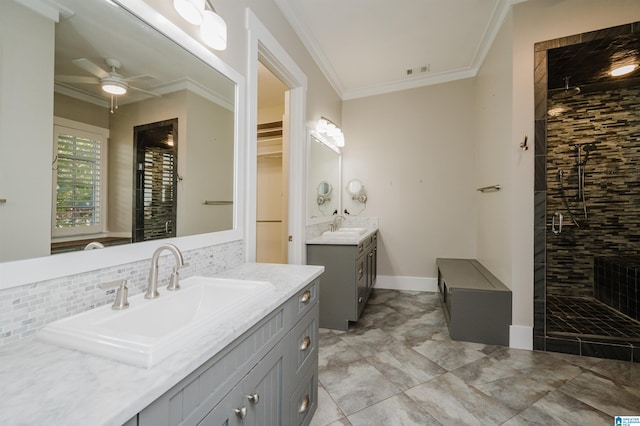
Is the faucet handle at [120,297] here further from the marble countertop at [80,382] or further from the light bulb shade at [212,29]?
the light bulb shade at [212,29]

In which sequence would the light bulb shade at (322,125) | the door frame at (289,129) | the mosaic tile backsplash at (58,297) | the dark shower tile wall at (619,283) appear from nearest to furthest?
the mosaic tile backsplash at (58,297) < the door frame at (289,129) < the dark shower tile wall at (619,283) < the light bulb shade at (322,125)

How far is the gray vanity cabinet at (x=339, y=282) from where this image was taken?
246cm

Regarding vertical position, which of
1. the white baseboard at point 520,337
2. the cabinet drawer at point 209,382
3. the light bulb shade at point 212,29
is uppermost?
the light bulb shade at point 212,29

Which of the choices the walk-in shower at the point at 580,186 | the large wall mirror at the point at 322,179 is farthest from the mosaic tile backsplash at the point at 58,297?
the walk-in shower at the point at 580,186

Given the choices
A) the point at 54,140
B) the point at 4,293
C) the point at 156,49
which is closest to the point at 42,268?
the point at 4,293

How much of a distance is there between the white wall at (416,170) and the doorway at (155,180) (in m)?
2.90

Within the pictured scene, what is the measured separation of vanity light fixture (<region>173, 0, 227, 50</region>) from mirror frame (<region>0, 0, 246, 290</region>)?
2.9 inches

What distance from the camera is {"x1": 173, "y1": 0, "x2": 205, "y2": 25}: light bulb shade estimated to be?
43.3 inches

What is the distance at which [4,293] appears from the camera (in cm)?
67

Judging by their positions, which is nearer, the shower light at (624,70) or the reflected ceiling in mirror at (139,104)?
the reflected ceiling in mirror at (139,104)

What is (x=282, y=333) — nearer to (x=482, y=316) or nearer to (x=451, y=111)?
(x=482, y=316)

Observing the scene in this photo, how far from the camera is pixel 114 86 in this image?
3.11 feet

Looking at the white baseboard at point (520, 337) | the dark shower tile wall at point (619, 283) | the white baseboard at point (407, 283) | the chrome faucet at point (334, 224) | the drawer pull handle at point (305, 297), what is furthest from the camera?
the white baseboard at point (407, 283)

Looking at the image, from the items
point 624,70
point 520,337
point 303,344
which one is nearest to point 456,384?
point 520,337
